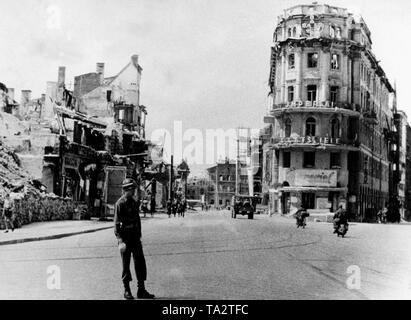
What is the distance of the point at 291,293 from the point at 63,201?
22931 millimetres

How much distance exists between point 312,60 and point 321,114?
18.0 ft

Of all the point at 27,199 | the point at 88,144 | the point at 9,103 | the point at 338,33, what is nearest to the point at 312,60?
the point at 338,33

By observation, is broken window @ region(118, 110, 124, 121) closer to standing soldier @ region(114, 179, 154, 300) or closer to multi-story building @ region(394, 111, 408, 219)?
standing soldier @ region(114, 179, 154, 300)

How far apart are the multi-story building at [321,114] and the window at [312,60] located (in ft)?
0.32

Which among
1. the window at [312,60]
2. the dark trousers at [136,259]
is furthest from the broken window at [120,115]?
the dark trousers at [136,259]

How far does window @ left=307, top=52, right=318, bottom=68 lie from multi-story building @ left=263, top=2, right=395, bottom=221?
0.10 meters

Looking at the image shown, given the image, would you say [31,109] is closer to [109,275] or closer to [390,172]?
[109,275]

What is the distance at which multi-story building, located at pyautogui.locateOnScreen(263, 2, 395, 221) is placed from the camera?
55.0 m

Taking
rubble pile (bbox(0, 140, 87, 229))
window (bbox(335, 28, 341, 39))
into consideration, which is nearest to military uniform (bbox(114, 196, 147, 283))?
rubble pile (bbox(0, 140, 87, 229))

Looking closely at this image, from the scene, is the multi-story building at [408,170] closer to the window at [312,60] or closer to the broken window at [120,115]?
the window at [312,60]

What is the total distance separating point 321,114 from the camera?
182 ft

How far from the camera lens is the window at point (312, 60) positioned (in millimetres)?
56250

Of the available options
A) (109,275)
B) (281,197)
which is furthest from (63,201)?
(281,197)

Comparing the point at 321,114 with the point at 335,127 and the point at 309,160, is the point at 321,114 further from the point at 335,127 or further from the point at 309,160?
the point at 309,160
